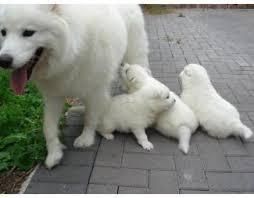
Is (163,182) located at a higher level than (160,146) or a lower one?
higher

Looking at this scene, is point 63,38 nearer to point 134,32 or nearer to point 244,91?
point 134,32

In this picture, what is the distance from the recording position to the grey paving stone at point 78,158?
3316mm

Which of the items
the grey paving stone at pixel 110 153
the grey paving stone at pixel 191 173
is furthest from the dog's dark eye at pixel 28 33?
the grey paving stone at pixel 191 173

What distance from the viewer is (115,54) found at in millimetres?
3488

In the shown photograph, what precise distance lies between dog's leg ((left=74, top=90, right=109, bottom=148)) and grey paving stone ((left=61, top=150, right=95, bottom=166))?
0.11 meters

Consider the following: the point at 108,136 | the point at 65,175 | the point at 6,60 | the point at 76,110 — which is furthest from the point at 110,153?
the point at 6,60

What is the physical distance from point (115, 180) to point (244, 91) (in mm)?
2608

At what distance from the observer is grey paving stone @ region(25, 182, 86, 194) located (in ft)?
9.56

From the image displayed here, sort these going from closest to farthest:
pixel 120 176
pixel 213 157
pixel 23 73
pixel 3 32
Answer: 1. pixel 3 32
2. pixel 23 73
3. pixel 120 176
4. pixel 213 157

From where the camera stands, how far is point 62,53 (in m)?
2.77

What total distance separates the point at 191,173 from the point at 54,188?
3.61 ft

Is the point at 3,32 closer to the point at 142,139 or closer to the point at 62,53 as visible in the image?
the point at 62,53

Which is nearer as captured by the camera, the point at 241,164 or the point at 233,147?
the point at 241,164

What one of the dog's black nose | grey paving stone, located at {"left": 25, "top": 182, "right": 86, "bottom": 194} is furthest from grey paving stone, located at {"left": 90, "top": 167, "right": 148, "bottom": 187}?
the dog's black nose
